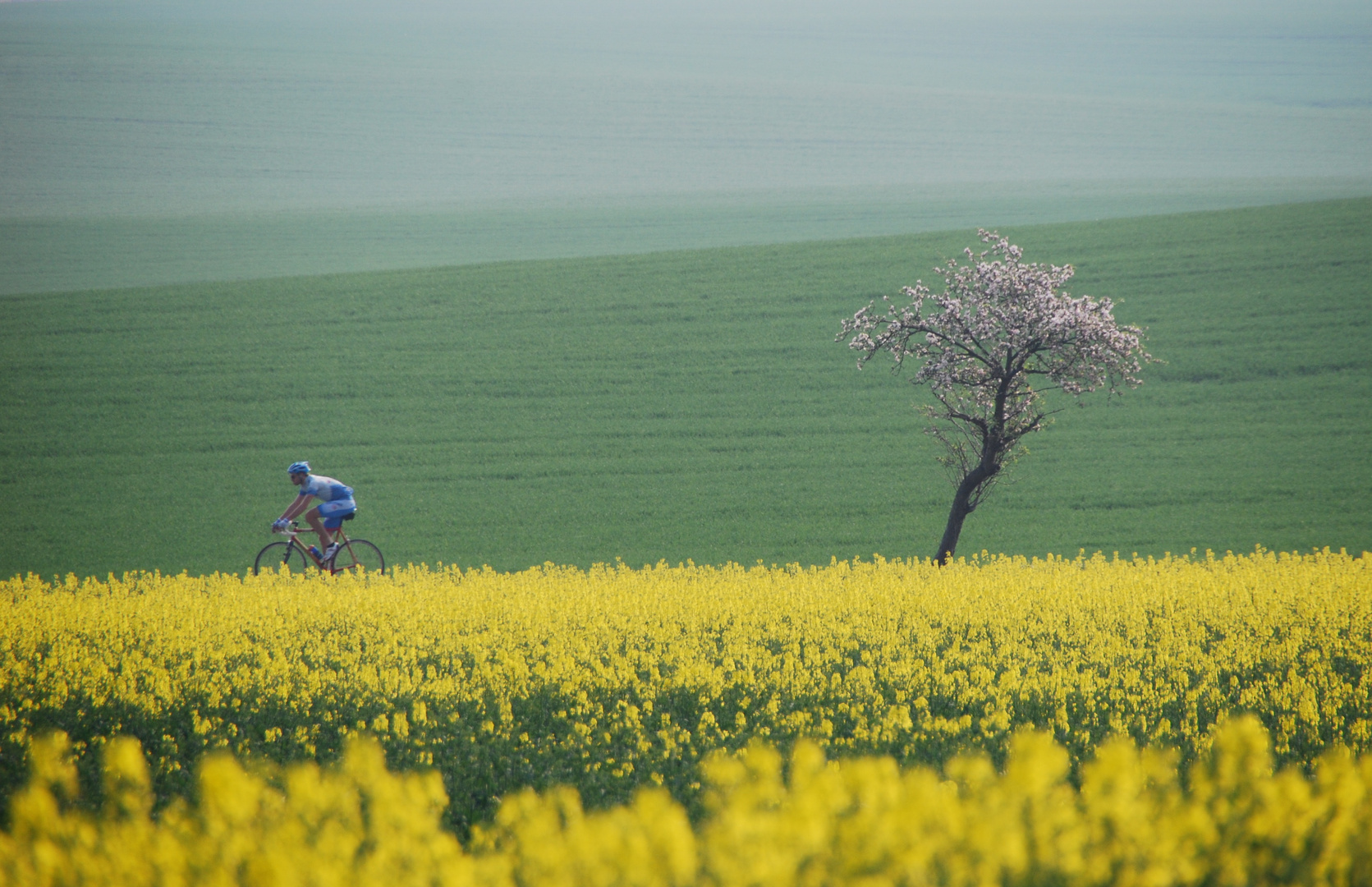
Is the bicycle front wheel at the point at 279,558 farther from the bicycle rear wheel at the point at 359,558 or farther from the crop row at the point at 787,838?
the crop row at the point at 787,838

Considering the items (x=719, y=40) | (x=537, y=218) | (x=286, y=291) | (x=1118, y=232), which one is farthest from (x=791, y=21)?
(x=286, y=291)

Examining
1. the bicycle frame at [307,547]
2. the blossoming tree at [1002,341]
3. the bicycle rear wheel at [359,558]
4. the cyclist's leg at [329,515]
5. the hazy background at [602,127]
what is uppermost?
the hazy background at [602,127]

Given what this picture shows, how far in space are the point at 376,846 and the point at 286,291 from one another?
3211cm

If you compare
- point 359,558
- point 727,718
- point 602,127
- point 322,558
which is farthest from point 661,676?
point 602,127

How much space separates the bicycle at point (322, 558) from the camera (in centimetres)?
1454

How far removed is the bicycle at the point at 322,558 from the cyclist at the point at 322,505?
0.13 meters

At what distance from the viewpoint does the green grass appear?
61.6ft

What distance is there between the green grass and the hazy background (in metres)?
8.58

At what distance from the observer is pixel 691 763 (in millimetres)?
A: 6340

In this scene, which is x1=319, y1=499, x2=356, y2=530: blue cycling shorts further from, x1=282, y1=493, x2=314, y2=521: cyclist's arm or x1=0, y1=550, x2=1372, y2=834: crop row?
x1=0, y1=550, x2=1372, y2=834: crop row

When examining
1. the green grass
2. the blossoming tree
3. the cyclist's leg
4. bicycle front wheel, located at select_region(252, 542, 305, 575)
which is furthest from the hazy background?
the blossoming tree

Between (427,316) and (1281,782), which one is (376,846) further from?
(427,316)

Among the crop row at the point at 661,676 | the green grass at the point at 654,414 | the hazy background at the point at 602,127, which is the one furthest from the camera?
the hazy background at the point at 602,127

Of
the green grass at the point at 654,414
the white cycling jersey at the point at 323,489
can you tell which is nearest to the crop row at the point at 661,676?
the white cycling jersey at the point at 323,489
